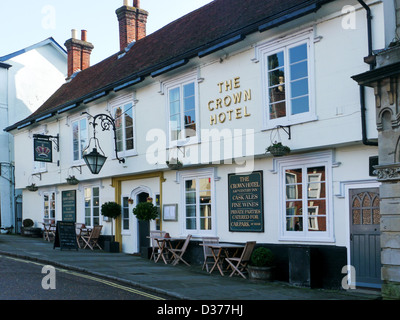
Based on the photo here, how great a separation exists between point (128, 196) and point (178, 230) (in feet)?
11.2

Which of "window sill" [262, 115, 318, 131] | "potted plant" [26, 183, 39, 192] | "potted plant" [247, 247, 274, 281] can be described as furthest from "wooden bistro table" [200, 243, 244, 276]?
"potted plant" [26, 183, 39, 192]

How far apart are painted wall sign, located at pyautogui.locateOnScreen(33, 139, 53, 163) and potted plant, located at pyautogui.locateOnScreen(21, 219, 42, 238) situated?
4.01 m

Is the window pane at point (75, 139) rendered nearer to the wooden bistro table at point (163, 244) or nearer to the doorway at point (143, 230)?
the doorway at point (143, 230)

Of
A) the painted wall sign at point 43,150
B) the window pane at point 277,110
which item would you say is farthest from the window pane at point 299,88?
the painted wall sign at point 43,150

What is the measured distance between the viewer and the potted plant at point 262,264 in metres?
11.5

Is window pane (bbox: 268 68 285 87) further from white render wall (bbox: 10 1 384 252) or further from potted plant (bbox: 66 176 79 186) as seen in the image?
potted plant (bbox: 66 176 79 186)

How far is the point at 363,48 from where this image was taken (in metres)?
10.2

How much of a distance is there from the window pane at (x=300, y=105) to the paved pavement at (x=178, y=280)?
12.8 ft

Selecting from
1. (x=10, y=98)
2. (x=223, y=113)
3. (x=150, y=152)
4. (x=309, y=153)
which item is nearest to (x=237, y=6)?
(x=223, y=113)

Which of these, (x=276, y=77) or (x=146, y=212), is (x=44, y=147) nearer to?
(x=146, y=212)

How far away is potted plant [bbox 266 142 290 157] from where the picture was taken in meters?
11.3

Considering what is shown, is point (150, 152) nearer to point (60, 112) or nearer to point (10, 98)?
point (60, 112)

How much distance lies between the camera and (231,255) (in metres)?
Result: 13.2

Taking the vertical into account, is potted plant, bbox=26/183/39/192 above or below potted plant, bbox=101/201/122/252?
above
